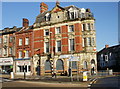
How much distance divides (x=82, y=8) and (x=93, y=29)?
19.7 feet

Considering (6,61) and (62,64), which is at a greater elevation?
(6,61)

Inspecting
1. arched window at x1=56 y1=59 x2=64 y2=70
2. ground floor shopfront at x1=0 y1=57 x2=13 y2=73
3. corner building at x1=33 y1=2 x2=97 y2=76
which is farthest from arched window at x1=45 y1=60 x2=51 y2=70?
ground floor shopfront at x1=0 y1=57 x2=13 y2=73

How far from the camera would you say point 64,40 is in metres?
37.0

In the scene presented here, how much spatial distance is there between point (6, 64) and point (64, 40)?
657 inches

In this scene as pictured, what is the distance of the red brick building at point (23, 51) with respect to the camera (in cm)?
4064

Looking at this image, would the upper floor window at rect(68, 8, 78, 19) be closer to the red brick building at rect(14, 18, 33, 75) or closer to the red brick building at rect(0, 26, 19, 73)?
the red brick building at rect(14, 18, 33, 75)

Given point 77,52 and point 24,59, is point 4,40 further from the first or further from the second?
point 77,52

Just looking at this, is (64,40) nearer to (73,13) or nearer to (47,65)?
(73,13)

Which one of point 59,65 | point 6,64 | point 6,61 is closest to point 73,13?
point 59,65

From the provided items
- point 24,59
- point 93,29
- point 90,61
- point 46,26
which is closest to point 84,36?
point 93,29

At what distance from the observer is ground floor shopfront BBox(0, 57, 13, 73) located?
43156 mm

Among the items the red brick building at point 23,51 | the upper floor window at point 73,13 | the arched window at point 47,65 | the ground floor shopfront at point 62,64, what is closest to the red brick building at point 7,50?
the red brick building at point 23,51

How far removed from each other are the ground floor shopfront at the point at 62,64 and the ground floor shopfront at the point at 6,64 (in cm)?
699

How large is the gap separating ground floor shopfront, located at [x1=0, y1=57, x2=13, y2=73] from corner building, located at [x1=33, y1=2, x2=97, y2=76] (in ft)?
23.0
